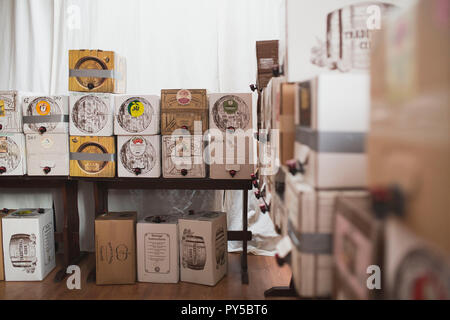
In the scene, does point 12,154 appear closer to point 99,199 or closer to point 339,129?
point 99,199

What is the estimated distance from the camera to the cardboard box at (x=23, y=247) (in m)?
2.67

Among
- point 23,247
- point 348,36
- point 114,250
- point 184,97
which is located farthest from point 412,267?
point 23,247

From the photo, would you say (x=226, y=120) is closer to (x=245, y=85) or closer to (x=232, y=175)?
(x=232, y=175)

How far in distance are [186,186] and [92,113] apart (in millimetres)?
792

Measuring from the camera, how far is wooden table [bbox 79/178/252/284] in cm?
266

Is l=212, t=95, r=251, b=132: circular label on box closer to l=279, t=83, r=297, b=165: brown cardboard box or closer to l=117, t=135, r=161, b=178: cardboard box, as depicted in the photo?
l=117, t=135, r=161, b=178: cardboard box

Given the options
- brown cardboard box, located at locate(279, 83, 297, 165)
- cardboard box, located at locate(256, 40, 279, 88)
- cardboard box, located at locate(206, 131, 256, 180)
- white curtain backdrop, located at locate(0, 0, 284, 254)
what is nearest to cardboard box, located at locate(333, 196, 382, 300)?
brown cardboard box, located at locate(279, 83, 297, 165)

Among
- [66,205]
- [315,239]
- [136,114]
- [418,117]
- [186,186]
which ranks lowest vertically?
[66,205]

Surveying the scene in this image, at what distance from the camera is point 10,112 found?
2678 millimetres

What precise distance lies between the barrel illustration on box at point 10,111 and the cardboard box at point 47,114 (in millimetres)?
48

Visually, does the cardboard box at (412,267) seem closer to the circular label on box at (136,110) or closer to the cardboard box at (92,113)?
the circular label on box at (136,110)

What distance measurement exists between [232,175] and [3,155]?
1.58m

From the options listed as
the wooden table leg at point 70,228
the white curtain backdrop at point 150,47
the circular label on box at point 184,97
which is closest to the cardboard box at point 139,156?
the circular label on box at point 184,97
